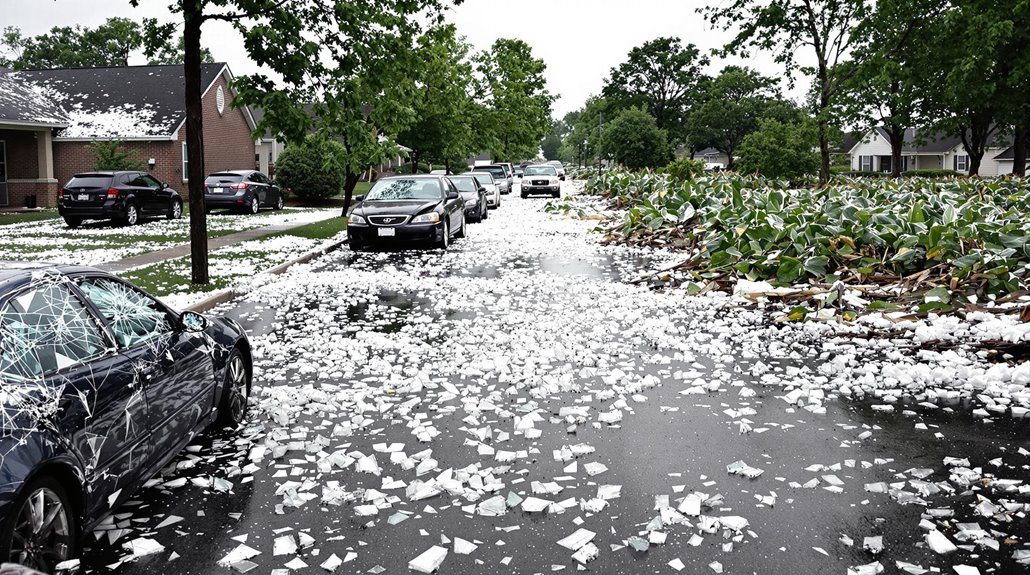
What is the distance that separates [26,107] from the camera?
33000 millimetres

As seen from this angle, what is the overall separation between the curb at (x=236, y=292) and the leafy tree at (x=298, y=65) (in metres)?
0.88

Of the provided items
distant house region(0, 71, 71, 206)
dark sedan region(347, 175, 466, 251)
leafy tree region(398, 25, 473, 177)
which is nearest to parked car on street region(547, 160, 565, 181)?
leafy tree region(398, 25, 473, 177)

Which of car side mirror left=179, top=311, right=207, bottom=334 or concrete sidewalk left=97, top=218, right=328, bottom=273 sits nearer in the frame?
car side mirror left=179, top=311, right=207, bottom=334

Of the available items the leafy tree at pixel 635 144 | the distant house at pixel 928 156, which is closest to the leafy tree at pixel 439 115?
the leafy tree at pixel 635 144

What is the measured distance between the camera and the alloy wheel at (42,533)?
3.29 m

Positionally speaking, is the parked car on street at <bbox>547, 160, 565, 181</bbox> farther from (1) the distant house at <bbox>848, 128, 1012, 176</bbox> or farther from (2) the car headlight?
(2) the car headlight

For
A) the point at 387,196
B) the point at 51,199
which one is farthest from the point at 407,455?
the point at 51,199

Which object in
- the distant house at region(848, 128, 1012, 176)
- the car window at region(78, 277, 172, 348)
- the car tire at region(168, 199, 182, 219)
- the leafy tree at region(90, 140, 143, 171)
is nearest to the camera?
the car window at region(78, 277, 172, 348)

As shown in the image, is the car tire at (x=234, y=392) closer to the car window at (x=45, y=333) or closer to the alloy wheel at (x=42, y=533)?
the car window at (x=45, y=333)

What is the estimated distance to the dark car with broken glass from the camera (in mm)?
3318

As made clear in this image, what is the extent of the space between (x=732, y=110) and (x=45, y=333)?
99609 mm

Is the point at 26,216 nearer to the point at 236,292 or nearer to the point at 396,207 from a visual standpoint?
the point at 396,207

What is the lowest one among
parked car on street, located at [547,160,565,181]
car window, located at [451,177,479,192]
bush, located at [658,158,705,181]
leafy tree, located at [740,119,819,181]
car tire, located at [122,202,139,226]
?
car tire, located at [122,202,139,226]

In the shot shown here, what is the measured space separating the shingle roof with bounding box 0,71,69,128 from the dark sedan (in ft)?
58.8
